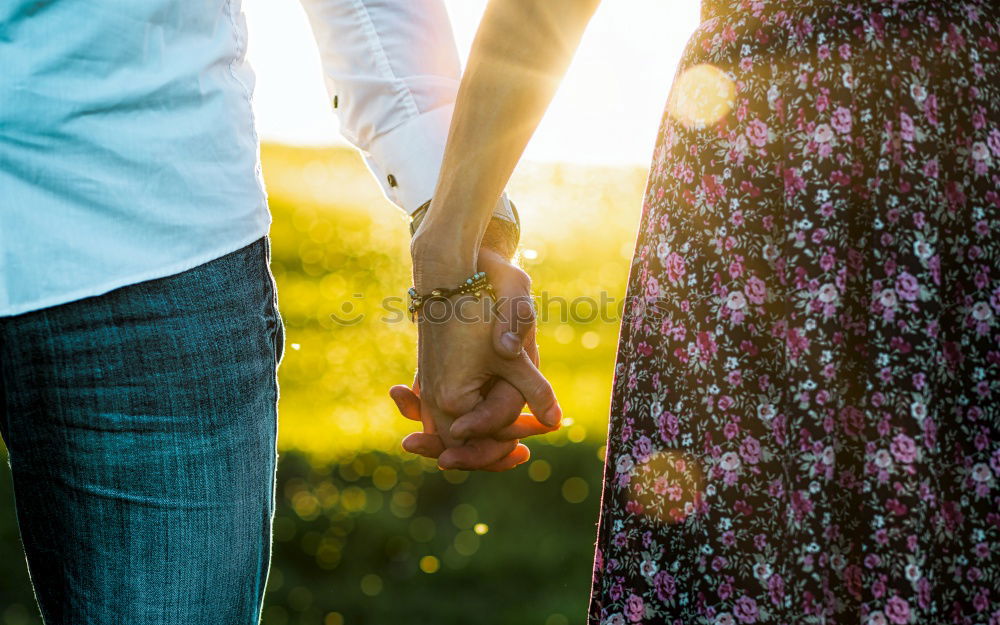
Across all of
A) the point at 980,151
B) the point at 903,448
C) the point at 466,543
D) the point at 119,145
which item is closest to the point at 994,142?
the point at 980,151

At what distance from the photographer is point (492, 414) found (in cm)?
154

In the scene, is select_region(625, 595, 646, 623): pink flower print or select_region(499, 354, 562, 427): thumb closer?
select_region(625, 595, 646, 623): pink flower print

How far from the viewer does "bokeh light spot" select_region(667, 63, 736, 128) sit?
125 centimetres

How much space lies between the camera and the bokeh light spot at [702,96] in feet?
4.11

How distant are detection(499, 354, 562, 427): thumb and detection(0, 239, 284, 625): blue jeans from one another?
48 centimetres

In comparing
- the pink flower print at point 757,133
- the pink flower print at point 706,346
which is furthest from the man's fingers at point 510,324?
the pink flower print at point 757,133

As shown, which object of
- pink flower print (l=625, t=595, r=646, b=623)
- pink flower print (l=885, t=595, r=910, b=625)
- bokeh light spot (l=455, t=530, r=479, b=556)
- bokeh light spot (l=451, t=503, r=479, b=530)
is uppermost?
pink flower print (l=885, t=595, r=910, b=625)

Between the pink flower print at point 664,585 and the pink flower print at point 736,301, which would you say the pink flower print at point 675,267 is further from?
the pink flower print at point 664,585

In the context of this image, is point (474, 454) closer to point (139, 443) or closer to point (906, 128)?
point (139, 443)

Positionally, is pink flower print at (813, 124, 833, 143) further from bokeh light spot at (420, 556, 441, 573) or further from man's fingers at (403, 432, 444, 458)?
bokeh light spot at (420, 556, 441, 573)

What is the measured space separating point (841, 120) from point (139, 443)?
1.03 meters

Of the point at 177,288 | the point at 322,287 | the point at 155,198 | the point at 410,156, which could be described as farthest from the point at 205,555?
the point at 322,287

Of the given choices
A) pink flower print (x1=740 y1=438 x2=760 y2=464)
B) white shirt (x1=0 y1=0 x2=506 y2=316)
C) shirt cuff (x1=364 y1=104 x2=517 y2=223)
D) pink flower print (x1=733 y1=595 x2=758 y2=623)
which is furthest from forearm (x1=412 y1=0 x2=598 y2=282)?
pink flower print (x1=733 y1=595 x2=758 y2=623)

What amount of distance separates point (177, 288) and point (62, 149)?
22 cm
